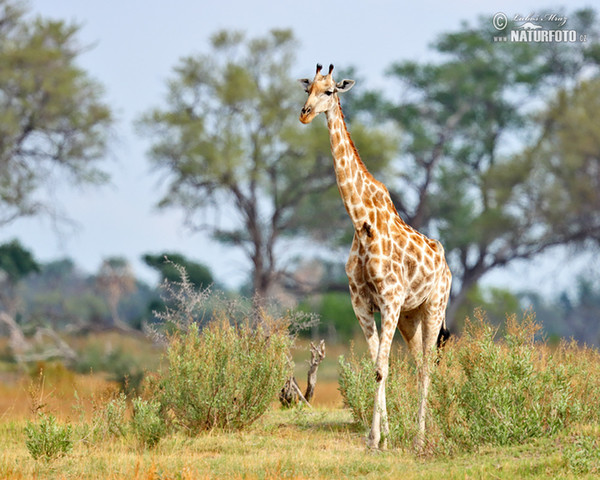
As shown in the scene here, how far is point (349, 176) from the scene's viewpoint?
31.1 ft

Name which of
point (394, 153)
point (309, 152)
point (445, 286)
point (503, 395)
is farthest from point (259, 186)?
point (503, 395)

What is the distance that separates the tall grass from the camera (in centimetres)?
845

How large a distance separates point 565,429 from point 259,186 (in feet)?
68.7

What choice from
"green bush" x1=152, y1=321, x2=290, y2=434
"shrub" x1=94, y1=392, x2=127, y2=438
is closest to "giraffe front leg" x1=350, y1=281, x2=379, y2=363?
"green bush" x1=152, y1=321, x2=290, y2=434

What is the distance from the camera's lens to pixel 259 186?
28.5 meters

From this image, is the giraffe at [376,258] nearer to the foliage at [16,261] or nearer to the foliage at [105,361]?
the foliage at [105,361]

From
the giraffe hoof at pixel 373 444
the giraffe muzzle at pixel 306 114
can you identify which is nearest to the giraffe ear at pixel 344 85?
the giraffe muzzle at pixel 306 114

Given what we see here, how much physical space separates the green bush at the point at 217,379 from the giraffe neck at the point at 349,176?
2.29 m

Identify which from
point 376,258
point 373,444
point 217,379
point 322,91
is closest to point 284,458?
point 373,444

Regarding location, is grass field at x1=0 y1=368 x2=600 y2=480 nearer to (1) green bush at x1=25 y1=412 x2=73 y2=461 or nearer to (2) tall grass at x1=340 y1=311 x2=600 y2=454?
(1) green bush at x1=25 y1=412 x2=73 y2=461

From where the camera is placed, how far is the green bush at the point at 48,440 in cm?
844

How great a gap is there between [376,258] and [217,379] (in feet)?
9.02

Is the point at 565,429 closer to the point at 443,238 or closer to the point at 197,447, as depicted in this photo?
the point at 197,447

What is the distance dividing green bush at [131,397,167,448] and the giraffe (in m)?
2.59
